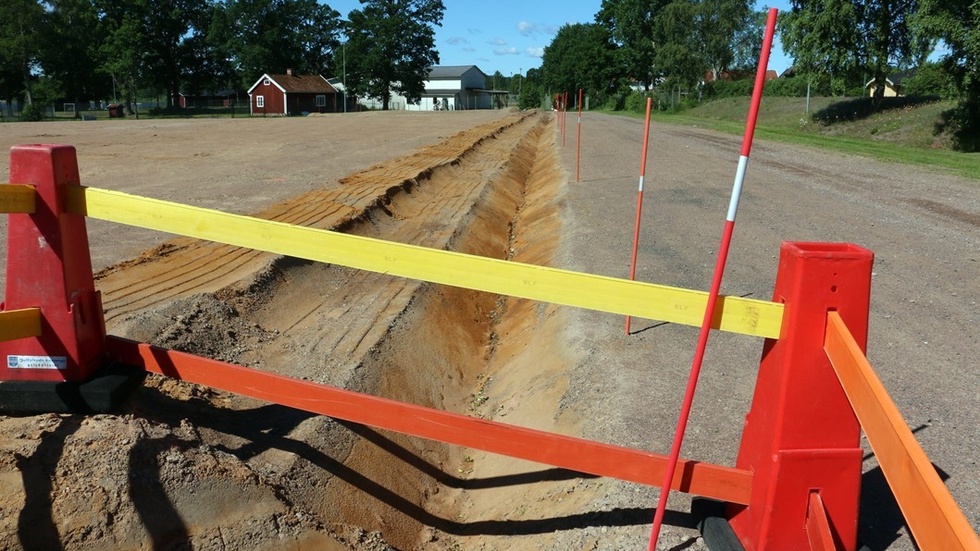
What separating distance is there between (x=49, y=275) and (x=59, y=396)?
2.02 ft

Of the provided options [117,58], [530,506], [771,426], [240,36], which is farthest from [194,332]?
[240,36]

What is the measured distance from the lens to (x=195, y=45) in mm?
89938

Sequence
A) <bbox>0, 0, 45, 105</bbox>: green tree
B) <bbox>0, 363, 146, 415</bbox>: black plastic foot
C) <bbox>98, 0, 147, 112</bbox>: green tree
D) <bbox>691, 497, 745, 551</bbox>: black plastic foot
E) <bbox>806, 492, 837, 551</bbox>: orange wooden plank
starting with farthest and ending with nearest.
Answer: <bbox>98, 0, 147, 112</bbox>: green tree, <bbox>0, 0, 45, 105</bbox>: green tree, <bbox>0, 363, 146, 415</bbox>: black plastic foot, <bbox>691, 497, 745, 551</bbox>: black plastic foot, <bbox>806, 492, 837, 551</bbox>: orange wooden plank

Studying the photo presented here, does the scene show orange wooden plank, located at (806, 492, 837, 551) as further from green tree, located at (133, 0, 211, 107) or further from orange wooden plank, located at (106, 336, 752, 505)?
green tree, located at (133, 0, 211, 107)

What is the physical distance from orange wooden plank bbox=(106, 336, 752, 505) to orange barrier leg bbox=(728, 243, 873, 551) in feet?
0.59

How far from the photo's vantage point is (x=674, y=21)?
71.8 meters

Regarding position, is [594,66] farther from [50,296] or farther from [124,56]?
[50,296]

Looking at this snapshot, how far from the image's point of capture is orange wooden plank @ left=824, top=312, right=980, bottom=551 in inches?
69.8

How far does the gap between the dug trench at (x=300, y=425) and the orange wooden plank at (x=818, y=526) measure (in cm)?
158

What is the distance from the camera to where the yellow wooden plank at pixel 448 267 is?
9.58ft

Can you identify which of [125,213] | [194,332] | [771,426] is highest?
[125,213]

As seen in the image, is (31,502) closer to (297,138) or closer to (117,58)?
(297,138)

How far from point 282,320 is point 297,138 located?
25.2m

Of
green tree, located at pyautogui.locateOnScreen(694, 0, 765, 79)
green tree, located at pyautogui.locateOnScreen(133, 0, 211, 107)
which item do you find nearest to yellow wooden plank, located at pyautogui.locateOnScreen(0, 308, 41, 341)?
green tree, located at pyautogui.locateOnScreen(694, 0, 765, 79)
